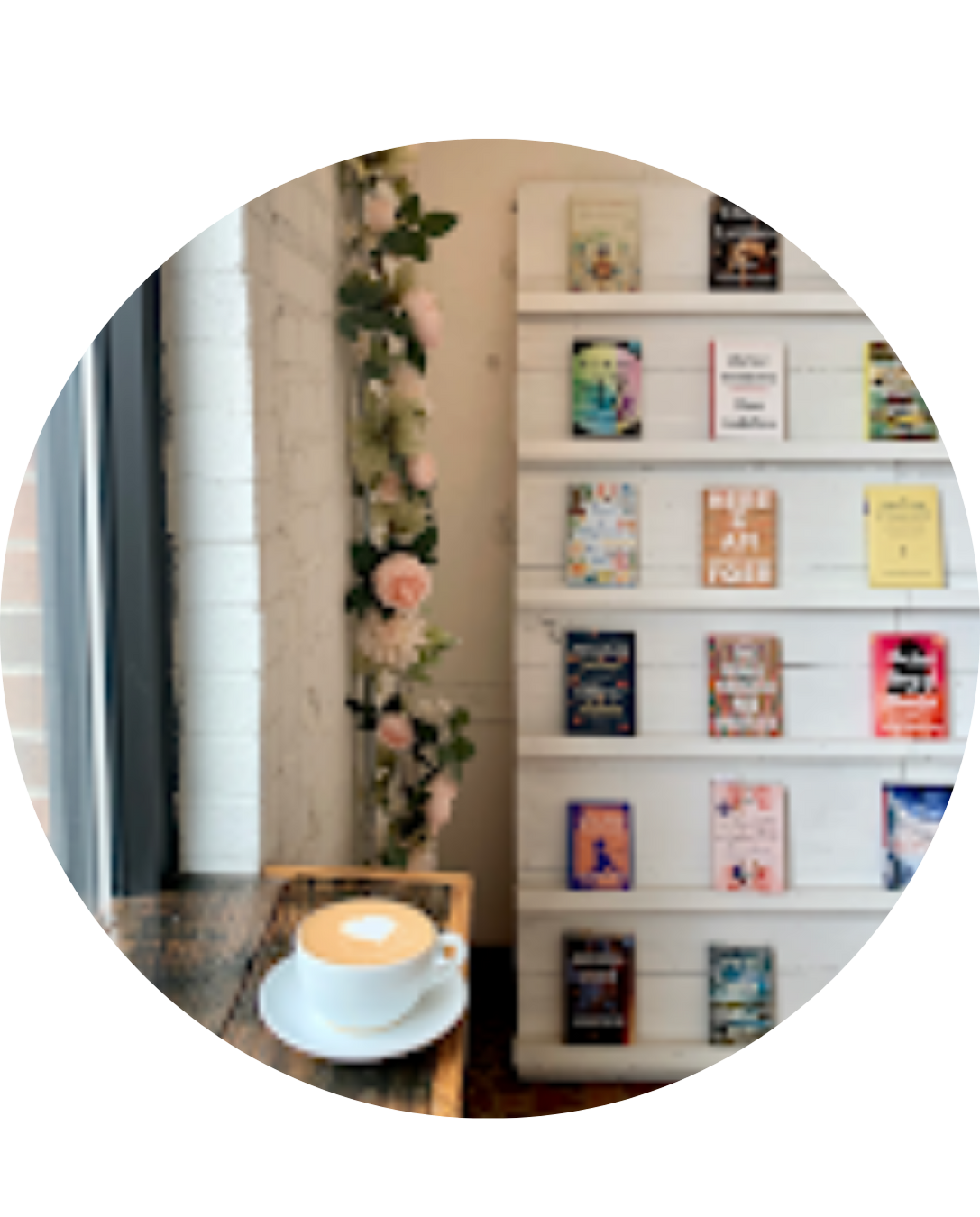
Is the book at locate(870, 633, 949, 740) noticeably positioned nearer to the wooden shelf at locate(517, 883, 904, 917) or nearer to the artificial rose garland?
the wooden shelf at locate(517, 883, 904, 917)

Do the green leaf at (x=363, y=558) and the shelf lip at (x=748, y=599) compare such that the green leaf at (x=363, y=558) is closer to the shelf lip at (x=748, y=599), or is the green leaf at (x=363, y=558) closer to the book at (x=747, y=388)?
the shelf lip at (x=748, y=599)

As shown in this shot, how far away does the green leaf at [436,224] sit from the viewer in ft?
5.08

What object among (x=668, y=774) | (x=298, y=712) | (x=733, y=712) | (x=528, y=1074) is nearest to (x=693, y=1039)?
(x=528, y=1074)

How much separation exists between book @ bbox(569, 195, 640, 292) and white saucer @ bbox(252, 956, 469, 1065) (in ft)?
4.72

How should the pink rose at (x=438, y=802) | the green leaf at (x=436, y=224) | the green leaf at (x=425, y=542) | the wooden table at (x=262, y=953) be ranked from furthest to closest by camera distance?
1. the pink rose at (x=438, y=802)
2. the green leaf at (x=425, y=542)
3. the green leaf at (x=436, y=224)
4. the wooden table at (x=262, y=953)

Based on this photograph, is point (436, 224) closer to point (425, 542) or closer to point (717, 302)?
point (425, 542)

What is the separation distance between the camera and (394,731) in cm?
175

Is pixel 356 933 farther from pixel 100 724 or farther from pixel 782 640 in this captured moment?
pixel 782 640

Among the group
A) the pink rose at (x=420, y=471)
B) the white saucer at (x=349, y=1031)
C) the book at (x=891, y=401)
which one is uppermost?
the book at (x=891, y=401)

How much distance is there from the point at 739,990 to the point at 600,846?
0.42m

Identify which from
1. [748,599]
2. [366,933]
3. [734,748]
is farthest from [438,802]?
[366,933]

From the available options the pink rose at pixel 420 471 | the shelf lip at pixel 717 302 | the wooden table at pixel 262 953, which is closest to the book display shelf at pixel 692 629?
the shelf lip at pixel 717 302

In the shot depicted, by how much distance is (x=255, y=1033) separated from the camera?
0.85m

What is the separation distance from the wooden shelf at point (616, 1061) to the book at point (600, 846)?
35 centimetres
